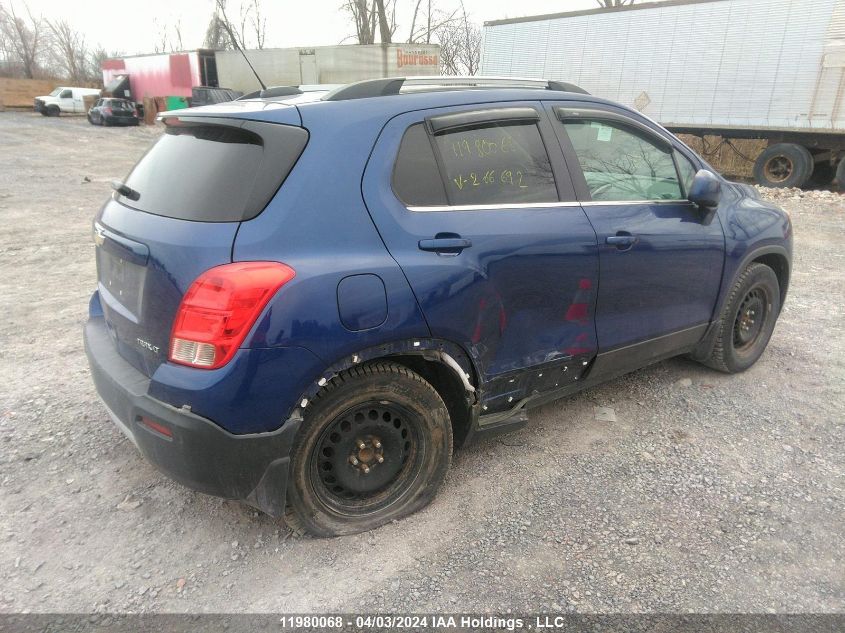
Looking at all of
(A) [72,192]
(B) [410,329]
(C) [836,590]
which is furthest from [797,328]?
(A) [72,192]

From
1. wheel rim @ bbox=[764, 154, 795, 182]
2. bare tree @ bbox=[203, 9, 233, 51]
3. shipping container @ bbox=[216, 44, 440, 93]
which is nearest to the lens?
wheel rim @ bbox=[764, 154, 795, 182]

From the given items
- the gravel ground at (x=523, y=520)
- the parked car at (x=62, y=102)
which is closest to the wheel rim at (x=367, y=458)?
the gravel ground at (x=523, y=520)

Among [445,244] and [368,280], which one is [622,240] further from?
[368,280]

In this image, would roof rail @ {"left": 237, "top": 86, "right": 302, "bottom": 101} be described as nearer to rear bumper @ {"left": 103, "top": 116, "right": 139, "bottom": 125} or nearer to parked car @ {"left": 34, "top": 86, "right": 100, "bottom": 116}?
rear bumper @ {"left": 103, "top": 116, "right": 139, "bottom": 125}

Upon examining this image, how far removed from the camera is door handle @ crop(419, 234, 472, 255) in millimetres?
2389

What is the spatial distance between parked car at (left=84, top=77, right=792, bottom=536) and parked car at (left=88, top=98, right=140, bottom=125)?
31685mm

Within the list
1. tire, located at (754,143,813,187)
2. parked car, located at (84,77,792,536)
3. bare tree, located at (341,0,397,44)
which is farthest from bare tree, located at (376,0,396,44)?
parked car, located at (84,77,792,536)

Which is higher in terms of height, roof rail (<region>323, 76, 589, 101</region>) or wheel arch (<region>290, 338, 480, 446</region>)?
roof rail (<region>323, 76, 589, 101</region>)

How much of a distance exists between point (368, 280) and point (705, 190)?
2.11m

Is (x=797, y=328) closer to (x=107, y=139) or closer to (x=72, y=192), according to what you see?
(x=72, y=192)

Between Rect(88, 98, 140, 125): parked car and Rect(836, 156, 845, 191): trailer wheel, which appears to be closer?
Rect(836, 156, 845, 191): trailer wheel

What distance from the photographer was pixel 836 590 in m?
2.27

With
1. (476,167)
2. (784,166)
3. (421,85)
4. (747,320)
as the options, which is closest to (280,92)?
(421,85)

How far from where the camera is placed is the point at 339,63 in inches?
903
